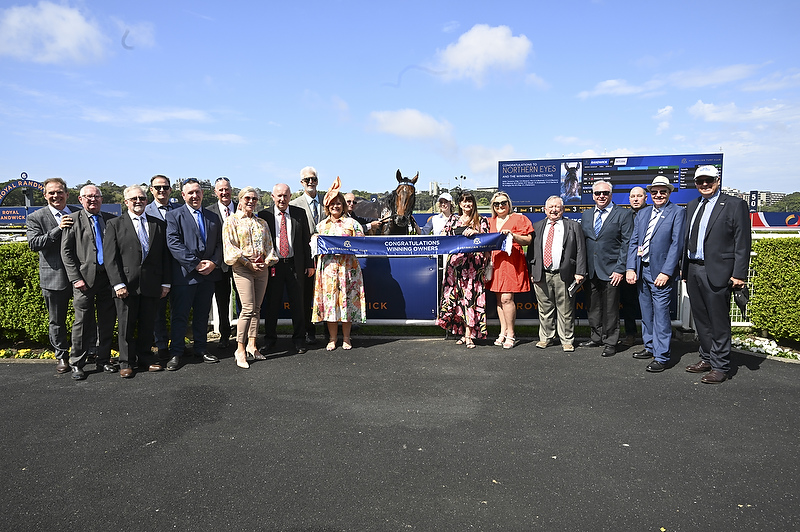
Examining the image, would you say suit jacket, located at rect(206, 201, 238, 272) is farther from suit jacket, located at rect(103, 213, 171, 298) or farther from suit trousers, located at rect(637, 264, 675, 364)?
suit trousers, located at rect(637, 264, 675, 364)

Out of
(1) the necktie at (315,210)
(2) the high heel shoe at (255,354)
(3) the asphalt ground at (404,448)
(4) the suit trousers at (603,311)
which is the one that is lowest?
(3) the asphalt ground at (404,448)

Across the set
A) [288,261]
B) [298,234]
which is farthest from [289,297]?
[298,234]

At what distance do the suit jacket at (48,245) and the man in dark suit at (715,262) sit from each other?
22.6ft

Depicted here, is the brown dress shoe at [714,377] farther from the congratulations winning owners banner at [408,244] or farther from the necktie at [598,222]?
the congratulations winning owners banner at [408,244]

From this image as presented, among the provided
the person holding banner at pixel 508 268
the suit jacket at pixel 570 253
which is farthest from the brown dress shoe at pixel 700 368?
the person holding banner at pixel 508 268

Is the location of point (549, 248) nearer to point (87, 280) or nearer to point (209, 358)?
point (209, 358)

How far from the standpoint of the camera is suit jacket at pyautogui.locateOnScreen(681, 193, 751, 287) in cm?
536

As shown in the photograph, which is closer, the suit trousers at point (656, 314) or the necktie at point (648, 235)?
the suit trousers at point (656, 314)

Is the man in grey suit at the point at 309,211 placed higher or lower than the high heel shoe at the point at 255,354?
higher

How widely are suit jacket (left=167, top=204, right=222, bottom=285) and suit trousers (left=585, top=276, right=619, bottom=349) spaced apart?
15.8ft

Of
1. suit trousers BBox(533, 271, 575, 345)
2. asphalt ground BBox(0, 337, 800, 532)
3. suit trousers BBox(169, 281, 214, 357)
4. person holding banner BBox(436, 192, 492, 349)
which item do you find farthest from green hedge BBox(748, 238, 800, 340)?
suit trousers BBox(169, 281, 214, 357)

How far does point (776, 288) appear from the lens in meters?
6.79

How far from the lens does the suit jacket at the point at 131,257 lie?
5.75m

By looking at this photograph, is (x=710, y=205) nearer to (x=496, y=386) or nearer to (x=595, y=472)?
(x=496, y=386)
